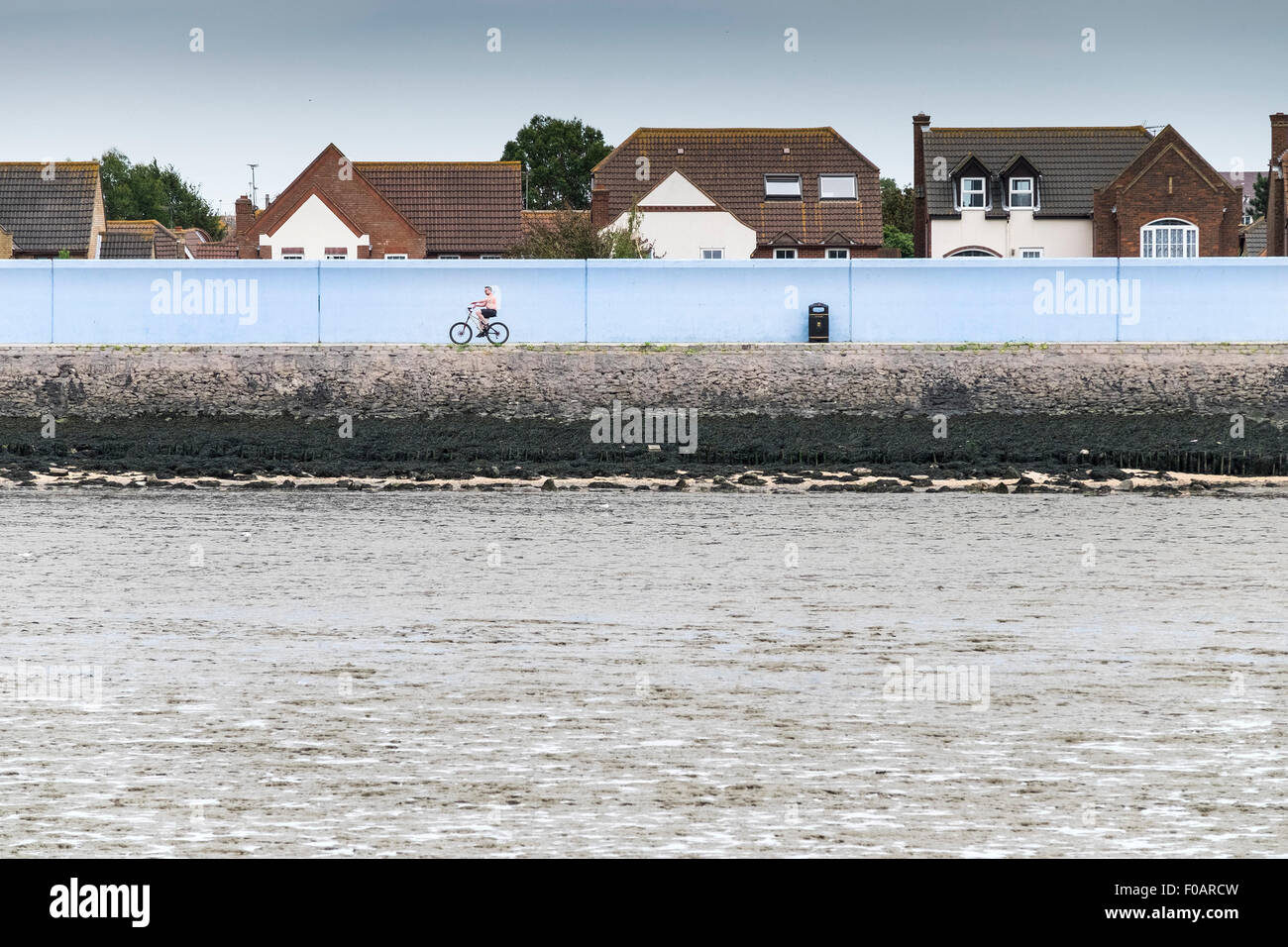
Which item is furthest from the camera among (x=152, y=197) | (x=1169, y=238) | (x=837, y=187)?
(x=152, y=197)

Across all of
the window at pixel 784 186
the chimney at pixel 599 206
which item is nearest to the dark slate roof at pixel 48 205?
the chimney at pixel 599 206

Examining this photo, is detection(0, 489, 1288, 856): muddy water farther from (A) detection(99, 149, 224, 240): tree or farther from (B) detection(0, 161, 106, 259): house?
(A) detection(99, 149, 224, 240): tree

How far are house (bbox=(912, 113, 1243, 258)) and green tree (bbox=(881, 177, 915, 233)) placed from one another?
24.1 m

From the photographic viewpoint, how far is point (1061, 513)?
2045cm

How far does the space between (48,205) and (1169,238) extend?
3688 centimetres

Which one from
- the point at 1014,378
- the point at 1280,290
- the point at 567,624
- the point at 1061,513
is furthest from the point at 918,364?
the point at 567,624

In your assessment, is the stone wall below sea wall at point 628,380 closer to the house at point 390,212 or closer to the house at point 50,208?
the house at point 390,212

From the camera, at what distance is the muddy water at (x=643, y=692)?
7.35 metres

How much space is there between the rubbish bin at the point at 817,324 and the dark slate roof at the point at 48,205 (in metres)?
32.8

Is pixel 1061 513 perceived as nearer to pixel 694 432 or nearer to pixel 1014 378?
pixel 694 432

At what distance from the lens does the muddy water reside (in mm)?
7352

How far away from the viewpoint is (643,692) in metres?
10.1

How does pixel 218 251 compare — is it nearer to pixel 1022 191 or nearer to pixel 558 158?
pixel 558 158

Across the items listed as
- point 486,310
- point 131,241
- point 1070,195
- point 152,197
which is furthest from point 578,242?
point 152,197
